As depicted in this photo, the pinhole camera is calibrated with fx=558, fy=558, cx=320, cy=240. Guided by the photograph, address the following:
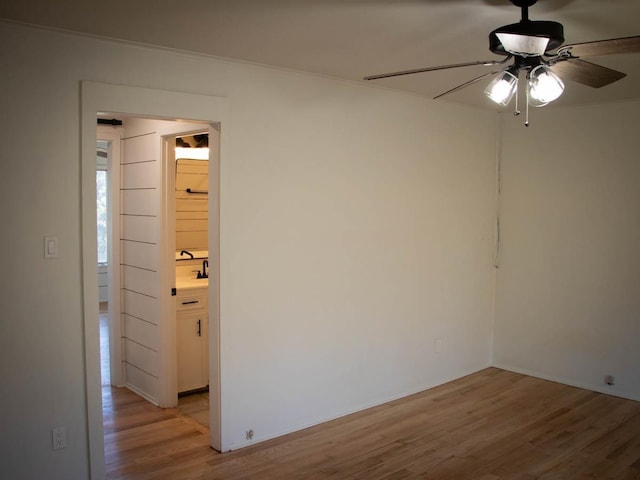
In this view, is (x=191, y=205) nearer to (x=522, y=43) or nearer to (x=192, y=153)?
(x=192, y=153)

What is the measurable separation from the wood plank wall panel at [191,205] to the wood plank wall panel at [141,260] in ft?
1.66

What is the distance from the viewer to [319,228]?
12.9 feet

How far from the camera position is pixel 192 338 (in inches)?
181

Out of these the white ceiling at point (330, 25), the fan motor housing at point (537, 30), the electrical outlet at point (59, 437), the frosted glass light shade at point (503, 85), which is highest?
the white ceiling at point (330, 25)

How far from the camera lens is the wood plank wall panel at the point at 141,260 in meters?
4.33

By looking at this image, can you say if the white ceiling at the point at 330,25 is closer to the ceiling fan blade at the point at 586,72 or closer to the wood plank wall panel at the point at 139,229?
the ceiling fan blade at the point at 586,72

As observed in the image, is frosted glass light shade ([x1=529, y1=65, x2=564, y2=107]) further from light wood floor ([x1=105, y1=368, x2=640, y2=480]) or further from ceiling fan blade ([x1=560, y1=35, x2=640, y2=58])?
light wood floor ([x1=105, y1=368, x2=640, y2=480])

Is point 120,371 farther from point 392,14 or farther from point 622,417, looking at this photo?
point 622,417

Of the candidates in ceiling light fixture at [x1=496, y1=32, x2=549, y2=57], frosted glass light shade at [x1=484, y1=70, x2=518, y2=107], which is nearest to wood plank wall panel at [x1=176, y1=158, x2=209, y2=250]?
frosted glass light shade at [x1=484, y1=70, x2=518, y2=107]

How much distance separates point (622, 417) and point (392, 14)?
3460 millimetres

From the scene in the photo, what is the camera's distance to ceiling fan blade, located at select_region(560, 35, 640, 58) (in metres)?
2.02

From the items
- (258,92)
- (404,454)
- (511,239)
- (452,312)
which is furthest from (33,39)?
(511,239)

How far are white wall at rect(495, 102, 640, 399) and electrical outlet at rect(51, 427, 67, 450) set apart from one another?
393 cm

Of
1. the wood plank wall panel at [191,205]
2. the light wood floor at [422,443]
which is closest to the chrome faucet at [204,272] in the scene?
the wood plank wall panel at [191,205]
